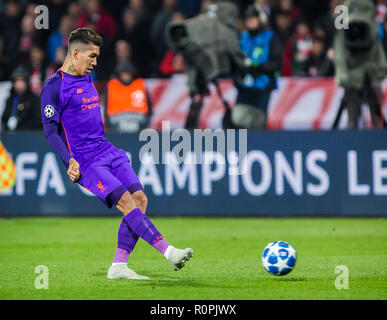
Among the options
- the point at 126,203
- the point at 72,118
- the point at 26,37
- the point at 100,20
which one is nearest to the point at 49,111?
the point at 72,118

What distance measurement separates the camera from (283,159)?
546 inches

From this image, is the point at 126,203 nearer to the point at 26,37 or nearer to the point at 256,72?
the point at 256,72

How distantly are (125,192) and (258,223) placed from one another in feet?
18.0

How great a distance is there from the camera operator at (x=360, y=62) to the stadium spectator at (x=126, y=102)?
11.1 feet

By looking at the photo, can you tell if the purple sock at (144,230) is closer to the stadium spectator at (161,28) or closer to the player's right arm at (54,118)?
the player's right arm at (54,118)

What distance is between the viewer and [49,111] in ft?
26.9

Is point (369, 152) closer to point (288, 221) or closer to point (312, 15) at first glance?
point (288, 221)

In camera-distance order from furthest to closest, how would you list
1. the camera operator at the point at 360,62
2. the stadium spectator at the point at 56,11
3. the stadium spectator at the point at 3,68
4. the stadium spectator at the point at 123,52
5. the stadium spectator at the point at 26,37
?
the stadium spectator at the point at 56,11, the stadium spectator at the point at 26,37, the stadium spectator at the point at 3,68, the stadium spectator at the point at 123,52, the camera operator at the point at 360,62

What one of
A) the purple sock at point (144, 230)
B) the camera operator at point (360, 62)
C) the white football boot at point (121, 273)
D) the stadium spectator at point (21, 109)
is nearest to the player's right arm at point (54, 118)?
the purple sock at point (144, 230)

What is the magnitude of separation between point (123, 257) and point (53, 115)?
4.96ft

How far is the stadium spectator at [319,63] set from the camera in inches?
632

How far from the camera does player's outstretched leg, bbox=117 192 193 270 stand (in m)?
7.87
